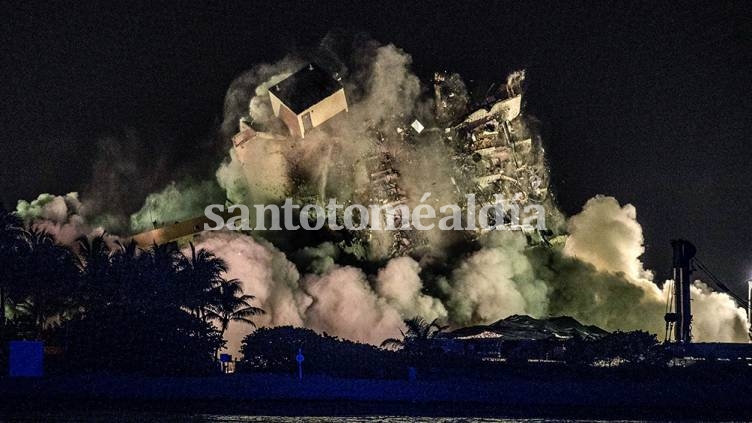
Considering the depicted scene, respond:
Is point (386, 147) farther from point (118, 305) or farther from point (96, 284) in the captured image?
point (118, 305)

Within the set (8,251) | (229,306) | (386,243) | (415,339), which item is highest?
(386,243)

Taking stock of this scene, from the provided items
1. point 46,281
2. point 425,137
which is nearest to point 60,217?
point 46,281

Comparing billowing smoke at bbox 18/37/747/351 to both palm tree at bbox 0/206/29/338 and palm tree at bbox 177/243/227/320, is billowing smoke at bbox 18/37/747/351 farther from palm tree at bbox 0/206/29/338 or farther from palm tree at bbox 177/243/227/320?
palm tree at bbox 0/206/29/338

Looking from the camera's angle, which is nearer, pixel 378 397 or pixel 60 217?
pixel 378 397

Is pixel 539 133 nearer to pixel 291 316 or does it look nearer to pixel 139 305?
pixel 291 316

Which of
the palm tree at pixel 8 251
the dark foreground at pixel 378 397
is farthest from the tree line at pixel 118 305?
the dark foreground at pixel 378 397

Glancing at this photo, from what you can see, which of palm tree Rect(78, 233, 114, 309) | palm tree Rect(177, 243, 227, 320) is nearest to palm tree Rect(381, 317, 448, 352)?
palm tree Rect(177, 243, 227, 320)

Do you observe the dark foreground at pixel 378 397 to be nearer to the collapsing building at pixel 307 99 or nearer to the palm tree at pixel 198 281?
the palm tree at pixel 198 281
